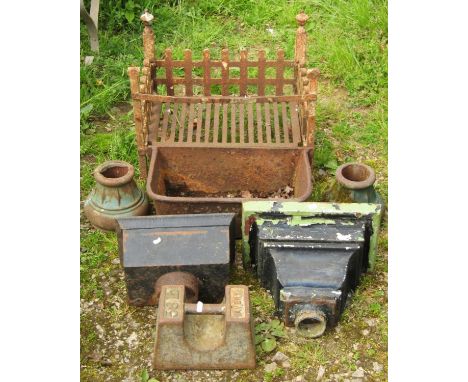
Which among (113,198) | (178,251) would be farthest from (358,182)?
(113,198)

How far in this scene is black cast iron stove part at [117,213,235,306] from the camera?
12.8 feet

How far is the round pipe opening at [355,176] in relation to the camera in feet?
14.2

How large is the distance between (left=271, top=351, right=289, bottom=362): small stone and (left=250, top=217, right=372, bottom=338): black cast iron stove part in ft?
0.58

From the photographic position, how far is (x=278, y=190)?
488 centimetres

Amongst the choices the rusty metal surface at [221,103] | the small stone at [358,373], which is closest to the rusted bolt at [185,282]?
the small stone at [358,373]

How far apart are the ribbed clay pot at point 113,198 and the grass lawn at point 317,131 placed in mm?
142

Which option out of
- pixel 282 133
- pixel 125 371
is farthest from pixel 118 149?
pixel 125 371

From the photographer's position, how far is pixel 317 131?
5668 mm

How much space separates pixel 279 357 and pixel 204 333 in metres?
0.49

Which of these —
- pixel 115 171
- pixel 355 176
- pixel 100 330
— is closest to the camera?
pixel 100 330

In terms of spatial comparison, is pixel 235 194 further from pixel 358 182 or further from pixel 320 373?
pixel 320 373

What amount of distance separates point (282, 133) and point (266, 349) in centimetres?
204

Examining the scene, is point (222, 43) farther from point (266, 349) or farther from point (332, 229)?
point (266, 349)

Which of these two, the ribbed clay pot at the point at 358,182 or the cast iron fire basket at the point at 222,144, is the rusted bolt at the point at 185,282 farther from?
the ribbed clay pot at the point at 358,182
